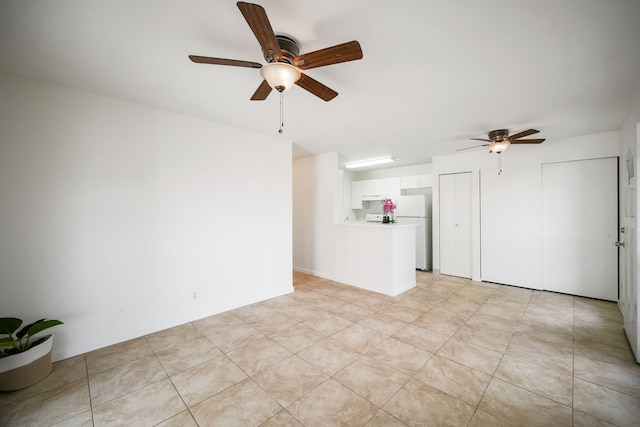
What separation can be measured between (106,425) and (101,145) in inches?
97.2

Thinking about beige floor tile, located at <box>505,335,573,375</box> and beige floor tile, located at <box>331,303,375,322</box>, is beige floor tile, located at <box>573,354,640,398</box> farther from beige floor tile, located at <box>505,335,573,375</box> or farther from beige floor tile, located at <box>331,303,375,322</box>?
beige floor tile, located at <box>331,303,375,322</box>

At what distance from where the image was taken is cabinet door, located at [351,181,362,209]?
7.10 meters

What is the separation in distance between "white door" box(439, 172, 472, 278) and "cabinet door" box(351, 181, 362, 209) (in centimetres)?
233

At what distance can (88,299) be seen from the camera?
2.47 meters

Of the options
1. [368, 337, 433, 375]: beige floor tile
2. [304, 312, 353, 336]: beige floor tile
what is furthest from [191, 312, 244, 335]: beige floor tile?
[368, 337, 433, 375]: beige floor tile

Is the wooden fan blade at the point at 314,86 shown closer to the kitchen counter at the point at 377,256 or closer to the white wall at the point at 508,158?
the kitchen counter at the point at 377,256

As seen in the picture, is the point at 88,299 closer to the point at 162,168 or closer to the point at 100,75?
the point at 162,168

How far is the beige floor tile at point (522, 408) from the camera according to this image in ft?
5.31

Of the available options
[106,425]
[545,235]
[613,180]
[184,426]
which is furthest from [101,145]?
[613,180]

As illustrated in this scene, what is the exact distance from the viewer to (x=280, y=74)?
1597 millimetres

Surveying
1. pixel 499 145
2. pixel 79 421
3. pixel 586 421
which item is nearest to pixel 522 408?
pixel 586 421

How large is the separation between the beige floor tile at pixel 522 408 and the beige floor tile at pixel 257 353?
65.4 inches

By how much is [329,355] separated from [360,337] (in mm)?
494

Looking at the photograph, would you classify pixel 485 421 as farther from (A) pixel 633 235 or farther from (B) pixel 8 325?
(B) pixel 8 325
